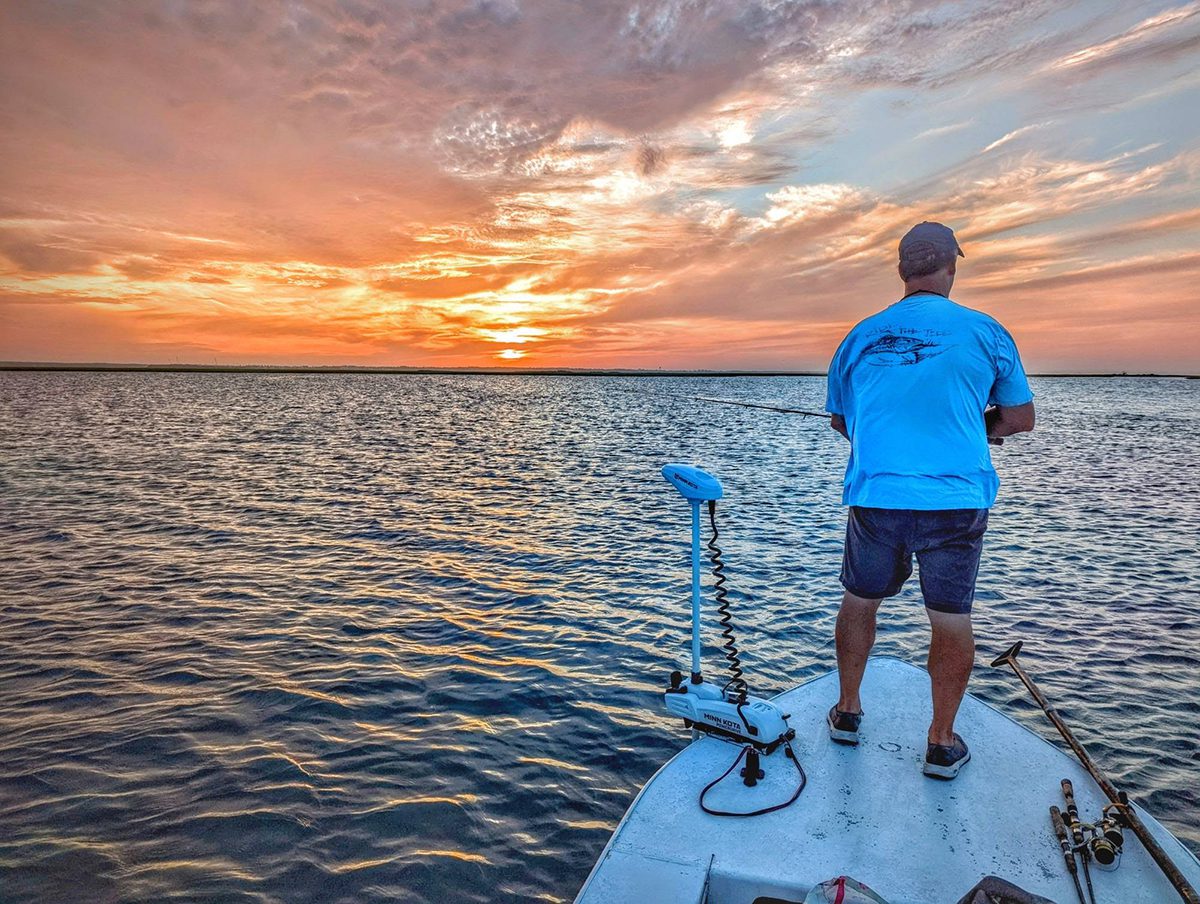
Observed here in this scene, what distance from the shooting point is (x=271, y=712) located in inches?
262

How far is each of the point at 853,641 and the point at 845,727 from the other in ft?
1.92

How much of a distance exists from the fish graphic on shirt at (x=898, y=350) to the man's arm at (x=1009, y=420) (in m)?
0.66

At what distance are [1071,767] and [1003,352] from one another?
2603 millimetres

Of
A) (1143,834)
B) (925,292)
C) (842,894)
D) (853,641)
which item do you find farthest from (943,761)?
(925,292)

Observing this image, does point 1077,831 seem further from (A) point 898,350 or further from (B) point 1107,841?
(A) point 898,350

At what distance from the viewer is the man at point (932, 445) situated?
379 centimetres

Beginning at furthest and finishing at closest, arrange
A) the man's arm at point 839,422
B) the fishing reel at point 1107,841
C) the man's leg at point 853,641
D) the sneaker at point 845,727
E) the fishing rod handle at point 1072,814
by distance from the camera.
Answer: the man's arm at point 839,422 → the sneaker at point 845,727 → the man's leg at point 853,641 → the fishing rod handle at point 1072,814 → the fishing reel at point 1107,841

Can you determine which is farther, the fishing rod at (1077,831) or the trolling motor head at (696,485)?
the trolling motor head at (696,485)

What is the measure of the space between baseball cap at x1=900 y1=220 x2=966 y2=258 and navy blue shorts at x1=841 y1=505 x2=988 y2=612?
59.7 inches

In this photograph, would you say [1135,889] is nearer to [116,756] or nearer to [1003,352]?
[1003,352]

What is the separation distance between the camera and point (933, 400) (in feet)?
12.4

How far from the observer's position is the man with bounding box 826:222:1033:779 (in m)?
3.79

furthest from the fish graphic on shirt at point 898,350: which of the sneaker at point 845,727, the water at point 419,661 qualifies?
the water at point 419,661

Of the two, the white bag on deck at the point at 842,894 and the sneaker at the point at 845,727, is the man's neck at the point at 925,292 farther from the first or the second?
the white bag on deck at the point at 842,894
